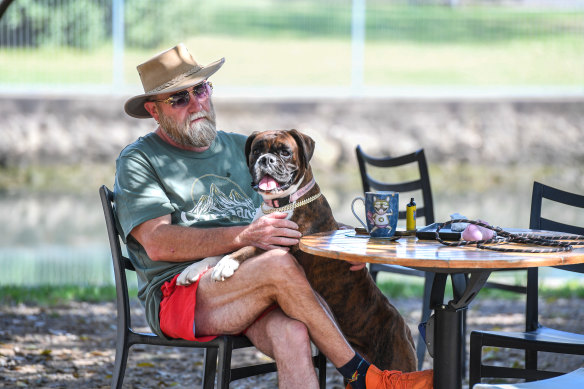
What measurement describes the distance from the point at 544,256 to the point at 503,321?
3.58 m

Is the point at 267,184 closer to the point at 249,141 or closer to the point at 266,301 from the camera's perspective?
the point at 249,141

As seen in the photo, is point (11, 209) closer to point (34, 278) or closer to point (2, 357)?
point (34, 278)

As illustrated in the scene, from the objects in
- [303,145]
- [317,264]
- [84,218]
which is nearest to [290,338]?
[317,264]

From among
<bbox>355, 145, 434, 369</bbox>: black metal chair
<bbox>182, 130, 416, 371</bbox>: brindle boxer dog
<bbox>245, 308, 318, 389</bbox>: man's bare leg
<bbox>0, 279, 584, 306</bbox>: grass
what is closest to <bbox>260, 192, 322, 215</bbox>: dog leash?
<bbox>182, 130, 416, 371</bbox>: brindle boxer dog

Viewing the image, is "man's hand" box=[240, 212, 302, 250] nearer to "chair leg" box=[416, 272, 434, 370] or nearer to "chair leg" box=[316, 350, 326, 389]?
"chair leg" box=[316, 350, 326, 389]

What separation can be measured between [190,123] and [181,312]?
91cm

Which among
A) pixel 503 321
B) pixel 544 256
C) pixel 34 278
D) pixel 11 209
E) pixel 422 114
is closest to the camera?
pixel 544 256

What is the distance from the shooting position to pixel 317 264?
3.45 meters

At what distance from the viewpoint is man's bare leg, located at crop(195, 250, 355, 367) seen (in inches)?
128

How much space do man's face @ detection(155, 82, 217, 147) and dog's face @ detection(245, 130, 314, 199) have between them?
0.42 m

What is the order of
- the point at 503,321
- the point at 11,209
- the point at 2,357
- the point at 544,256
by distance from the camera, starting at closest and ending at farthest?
the point at 544,256, the point at 2,357, the point at 503,321, the point at 11,209

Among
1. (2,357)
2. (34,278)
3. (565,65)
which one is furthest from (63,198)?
(565,65)

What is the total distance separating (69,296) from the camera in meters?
6.67

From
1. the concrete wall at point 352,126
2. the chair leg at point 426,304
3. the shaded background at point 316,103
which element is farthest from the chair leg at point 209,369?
the concrete wall at point 352,126
